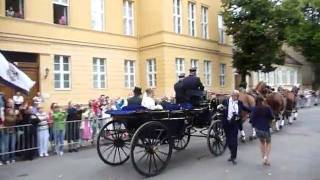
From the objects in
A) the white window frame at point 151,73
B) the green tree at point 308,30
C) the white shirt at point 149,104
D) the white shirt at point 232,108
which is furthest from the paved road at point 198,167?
the green tree at point 308,30

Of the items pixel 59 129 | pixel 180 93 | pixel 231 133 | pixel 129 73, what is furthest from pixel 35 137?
pixel 129 73

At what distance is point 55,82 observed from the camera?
961 inches

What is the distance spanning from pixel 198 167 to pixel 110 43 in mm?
18646

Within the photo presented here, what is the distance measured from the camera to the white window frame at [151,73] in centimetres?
3003

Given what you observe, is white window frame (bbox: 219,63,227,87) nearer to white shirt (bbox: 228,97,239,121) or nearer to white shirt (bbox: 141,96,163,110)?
white shirt (bbox: 228,97,239,121)

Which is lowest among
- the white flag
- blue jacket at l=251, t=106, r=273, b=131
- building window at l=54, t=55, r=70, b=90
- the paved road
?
the paved road

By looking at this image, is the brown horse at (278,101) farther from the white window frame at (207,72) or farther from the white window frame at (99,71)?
the white window frame at (207,72)

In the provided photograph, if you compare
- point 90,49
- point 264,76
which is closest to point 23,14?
point 90,49

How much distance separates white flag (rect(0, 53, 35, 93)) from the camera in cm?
1003

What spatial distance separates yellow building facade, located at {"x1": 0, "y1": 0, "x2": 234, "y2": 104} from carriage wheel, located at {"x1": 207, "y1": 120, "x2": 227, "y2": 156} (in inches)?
538

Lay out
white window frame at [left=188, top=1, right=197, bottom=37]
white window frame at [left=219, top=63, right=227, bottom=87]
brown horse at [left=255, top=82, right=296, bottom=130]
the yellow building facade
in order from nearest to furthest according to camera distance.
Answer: brown horse at [left=255, top=82, right=296, bottom=130], the yellow building facade, white window frame at [left=188, top=1, right=197, bottom=37], white window frame at [left=219, top=63, right=227, bottom=87]

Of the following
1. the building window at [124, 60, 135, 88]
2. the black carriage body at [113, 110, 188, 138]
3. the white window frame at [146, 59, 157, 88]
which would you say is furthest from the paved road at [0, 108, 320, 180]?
the white window frame at [146, 59, 157, 88]

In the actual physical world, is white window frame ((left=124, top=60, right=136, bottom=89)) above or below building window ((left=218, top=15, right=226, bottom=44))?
below

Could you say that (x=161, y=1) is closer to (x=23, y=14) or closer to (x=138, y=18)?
(x=138, y=18)
